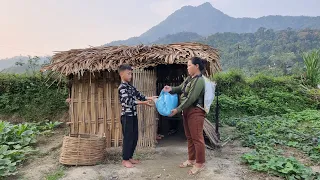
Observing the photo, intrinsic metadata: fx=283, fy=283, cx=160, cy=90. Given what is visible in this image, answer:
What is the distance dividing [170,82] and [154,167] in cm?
394

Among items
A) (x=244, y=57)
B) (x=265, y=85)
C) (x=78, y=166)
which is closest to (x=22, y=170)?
(x=78, y=166)

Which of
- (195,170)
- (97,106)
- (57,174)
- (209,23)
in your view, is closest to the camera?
(195,170)

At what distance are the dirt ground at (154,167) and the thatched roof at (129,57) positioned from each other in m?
1.82

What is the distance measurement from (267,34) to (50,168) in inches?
1553

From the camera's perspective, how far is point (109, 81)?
621 centimetres

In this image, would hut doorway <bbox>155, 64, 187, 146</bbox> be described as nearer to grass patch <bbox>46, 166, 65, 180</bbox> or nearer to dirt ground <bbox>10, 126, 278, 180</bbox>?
dirt ground <bbox>10, 126, 278, 180</bbox>

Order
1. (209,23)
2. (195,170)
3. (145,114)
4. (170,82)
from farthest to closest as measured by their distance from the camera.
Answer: (209,23) < (170,82) < (145,114) < (195,170)

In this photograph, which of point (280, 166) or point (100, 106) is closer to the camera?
A: point (280, 166)

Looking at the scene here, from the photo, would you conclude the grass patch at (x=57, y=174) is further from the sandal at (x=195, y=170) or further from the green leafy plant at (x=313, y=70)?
the green leafy plant at (x=313, y=70)

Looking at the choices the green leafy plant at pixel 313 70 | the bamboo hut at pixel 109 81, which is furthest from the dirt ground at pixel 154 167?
the green leafy plant at pixel 313 70

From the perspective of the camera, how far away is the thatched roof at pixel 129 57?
5855mm

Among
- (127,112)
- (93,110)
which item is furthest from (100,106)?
(127,112)

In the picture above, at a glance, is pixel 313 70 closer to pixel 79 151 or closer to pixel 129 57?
pixel 129 57

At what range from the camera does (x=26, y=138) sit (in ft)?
22.3
